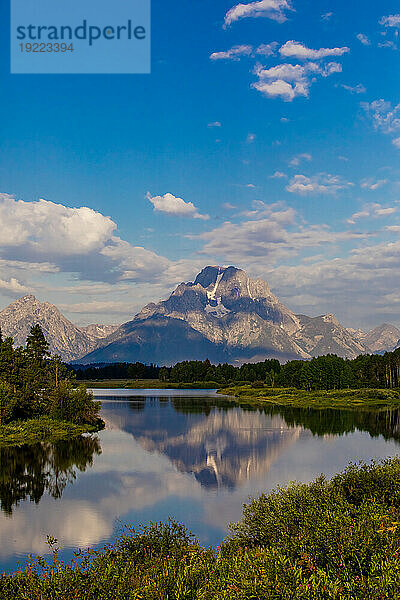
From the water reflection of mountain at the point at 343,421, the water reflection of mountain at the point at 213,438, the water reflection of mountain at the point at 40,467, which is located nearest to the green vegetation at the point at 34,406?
the water reflection of mountain at the point at 40,467

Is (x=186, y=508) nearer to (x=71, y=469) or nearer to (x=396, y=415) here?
(x=71, y=469)

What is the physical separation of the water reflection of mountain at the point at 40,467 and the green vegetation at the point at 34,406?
6.50m

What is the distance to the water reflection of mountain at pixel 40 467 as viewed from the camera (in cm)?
→ 4253

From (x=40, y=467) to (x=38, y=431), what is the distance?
22941 mm

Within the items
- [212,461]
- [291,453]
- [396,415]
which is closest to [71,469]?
[212,461]

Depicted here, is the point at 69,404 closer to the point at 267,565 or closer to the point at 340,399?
the point at 267,565

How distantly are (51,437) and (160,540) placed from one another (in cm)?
5197

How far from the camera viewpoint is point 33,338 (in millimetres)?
104062

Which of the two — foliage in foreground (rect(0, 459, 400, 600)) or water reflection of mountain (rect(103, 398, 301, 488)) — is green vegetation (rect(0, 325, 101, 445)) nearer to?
water reflection of mountain (rect(103, 398, 301, 488))

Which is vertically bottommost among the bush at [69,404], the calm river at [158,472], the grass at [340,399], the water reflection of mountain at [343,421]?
the grass at [340,399]

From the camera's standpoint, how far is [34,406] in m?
84.0

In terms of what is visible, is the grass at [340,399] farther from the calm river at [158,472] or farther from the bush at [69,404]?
the bush at [69,404]

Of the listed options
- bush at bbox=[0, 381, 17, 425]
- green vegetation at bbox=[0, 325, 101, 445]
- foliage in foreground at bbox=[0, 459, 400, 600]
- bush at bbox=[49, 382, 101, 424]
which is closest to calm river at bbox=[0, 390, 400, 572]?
green vegetation at bbox=[0, 325, 101, 445]

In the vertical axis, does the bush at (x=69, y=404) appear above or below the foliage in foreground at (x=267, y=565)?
below
